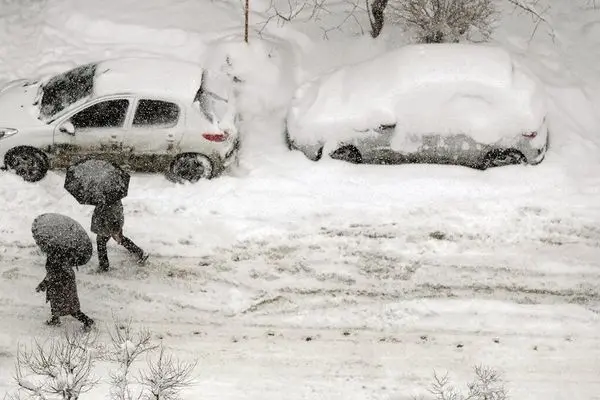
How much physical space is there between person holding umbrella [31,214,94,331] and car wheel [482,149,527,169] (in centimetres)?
568

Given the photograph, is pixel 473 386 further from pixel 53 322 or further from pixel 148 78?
pixel 148 78

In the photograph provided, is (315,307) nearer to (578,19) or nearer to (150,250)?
(150,250)

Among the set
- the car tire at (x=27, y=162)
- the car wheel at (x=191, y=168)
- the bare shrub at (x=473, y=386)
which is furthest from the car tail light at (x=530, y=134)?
the car tire at (x=27, y=162)

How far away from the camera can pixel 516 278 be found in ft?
28.4

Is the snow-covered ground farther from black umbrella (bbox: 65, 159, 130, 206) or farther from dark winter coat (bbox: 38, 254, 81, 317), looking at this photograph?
black umbrella (bbox: 65, 159, 130, 206)

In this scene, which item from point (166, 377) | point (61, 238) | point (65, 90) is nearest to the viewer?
point (166, 377)

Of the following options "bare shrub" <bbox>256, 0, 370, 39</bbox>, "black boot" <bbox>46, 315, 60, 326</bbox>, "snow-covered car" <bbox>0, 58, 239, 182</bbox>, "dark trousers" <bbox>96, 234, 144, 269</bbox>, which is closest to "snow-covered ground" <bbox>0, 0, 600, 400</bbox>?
"black boot" <bbox>46, 315, 60, 326</bbox>

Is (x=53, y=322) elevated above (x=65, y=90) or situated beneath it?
situated beneath

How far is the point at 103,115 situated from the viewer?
9.71 m

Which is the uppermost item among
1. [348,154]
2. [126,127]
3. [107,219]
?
[126,127]

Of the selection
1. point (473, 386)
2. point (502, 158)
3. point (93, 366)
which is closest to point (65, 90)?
point (93, 366)

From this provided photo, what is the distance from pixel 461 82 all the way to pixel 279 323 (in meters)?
4.36

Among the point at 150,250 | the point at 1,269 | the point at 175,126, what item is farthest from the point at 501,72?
the point at 1,269

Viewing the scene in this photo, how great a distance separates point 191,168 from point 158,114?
2.94 ft
